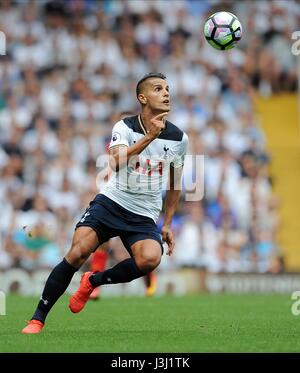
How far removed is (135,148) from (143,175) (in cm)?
73

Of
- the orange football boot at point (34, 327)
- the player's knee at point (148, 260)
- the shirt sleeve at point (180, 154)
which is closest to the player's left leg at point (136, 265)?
the player's knee at point (148, 260)

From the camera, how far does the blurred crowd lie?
17.7 metres

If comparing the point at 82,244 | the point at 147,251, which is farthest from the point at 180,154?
the point at 82,244

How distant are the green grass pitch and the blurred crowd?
3.86 metres

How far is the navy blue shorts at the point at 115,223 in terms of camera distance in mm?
8742

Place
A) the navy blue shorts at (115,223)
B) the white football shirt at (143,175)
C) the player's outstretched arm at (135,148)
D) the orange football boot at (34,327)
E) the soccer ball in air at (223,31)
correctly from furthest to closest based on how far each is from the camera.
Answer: the soccer ball in air at (223,31), the white football shirt at (143,175), the navy blue shorts at (115,223), the orange football boot at (34,327), the player's outstretched arm at (135,148)

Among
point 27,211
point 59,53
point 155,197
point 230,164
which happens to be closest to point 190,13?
point 59,53

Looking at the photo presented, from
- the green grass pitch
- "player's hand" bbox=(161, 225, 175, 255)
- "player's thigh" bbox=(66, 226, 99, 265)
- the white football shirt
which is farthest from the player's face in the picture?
the green grass pitch

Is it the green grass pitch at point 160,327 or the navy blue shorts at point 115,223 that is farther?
the navy blue shorts at point 115,223

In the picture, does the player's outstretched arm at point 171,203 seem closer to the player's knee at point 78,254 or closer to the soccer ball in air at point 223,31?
the player's knee at point 78,254

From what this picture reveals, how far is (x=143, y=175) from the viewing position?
29.3 ft

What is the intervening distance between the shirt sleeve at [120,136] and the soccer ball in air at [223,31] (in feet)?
7.76

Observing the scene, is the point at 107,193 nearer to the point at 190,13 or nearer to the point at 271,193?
the point at 271,193

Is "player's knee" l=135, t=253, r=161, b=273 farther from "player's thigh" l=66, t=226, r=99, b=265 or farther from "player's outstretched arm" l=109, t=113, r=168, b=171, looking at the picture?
"player's outstretched arm" l=109, t=113, r=168, b=171
